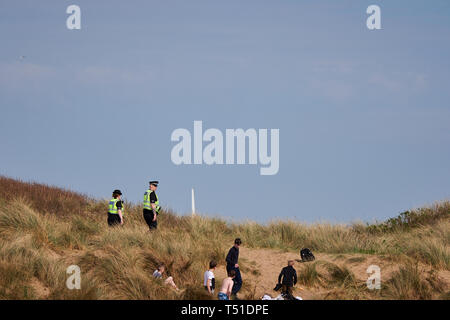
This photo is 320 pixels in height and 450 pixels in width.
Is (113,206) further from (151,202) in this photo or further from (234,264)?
(234,264)

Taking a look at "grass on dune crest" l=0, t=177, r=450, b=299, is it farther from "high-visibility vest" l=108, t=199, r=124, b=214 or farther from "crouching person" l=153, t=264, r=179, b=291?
"high-visibility vest" l=108, t=199, r=124, b=214

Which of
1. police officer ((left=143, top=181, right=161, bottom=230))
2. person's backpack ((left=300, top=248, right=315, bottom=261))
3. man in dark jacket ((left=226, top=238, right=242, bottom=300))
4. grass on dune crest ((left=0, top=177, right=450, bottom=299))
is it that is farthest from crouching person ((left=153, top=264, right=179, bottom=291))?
person's backpack ((left=300, top=248, right=315, bottom=261))

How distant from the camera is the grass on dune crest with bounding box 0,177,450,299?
625 inches

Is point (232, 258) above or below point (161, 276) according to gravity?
above

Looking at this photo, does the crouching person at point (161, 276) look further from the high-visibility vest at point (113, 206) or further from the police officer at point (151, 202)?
the high-visibility vest at point (113, 206)

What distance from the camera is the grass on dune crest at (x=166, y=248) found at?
15.9m

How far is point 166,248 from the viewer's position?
1870 cm

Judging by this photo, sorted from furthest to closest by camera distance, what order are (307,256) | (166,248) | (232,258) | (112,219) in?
1. (112,219)
2. (307,256)
3. (166,248)
4. (232,258)

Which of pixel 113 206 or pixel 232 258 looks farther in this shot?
pixel 113 206

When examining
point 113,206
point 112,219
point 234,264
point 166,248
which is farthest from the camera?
point 112,219

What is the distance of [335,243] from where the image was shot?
2294cm

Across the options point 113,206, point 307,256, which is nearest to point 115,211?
point 113,206
